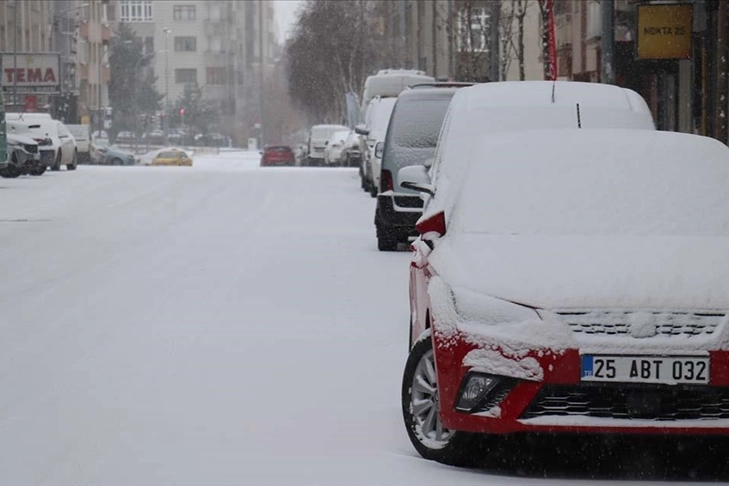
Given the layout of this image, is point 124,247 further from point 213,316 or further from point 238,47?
point 238,47

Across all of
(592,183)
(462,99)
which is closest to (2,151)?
(462,99)

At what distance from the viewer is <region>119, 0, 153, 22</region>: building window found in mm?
183625

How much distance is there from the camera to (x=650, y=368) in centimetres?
720

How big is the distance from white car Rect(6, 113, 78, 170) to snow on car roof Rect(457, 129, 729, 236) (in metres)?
40.3

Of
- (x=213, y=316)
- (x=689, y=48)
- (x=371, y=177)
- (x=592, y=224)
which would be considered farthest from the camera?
(x=371, y=177)

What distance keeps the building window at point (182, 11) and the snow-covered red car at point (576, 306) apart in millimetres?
175025

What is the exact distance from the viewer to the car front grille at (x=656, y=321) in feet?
23.8

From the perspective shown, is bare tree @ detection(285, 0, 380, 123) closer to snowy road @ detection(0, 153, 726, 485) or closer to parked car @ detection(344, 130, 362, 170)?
parked car @ detection(344, 130, 362, 170)

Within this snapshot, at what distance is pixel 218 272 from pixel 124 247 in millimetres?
3529

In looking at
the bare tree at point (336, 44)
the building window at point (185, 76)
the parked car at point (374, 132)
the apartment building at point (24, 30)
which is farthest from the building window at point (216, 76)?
the parked car at point (374, 132)

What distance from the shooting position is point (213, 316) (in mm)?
13047

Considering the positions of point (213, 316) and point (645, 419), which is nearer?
point (645, 419)

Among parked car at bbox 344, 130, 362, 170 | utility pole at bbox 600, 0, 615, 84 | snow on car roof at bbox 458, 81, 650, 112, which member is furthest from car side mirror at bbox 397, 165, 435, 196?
parked car at bbox 344, 130, 362, 170

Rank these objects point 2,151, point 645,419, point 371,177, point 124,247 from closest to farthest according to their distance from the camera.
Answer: point 645,419, point 124,247, point 371,177, point 2,151
